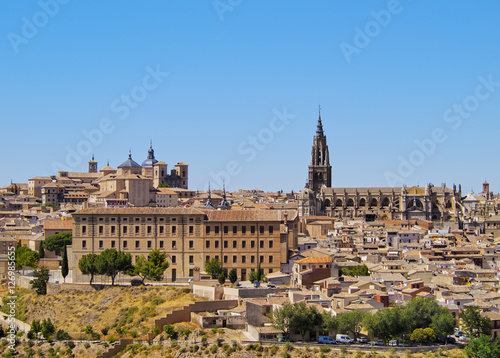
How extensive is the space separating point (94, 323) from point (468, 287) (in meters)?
24.0

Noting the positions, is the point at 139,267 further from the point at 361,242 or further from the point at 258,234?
the point at 361,242

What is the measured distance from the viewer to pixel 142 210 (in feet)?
192

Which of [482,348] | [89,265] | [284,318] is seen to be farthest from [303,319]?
[89,265]

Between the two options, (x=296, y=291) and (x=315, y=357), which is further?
(x=296, y=291)

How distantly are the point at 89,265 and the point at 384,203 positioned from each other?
84228 millimetres

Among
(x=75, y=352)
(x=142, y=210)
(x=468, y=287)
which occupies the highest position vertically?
(x=142, y=210)

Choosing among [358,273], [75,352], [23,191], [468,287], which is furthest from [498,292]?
[23,191]

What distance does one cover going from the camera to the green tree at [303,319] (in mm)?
42281

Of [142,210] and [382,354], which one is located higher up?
[142,210]

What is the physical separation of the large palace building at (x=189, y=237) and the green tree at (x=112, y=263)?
2.59m

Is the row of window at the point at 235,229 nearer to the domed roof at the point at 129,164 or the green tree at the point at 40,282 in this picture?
the green tree at the point at 40,282

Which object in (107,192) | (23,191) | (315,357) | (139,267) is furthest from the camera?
(23,191)

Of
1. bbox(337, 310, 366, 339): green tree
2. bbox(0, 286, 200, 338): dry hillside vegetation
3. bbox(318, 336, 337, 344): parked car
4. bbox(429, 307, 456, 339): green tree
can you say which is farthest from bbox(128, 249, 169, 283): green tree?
bbox(429, 307, 456, 339): green tree

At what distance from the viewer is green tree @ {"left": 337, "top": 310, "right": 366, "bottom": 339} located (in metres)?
42.3
